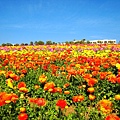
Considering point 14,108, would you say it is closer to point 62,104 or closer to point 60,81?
point 62,104

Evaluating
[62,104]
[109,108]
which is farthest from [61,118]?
[109,108]

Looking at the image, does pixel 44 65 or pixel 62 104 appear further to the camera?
pixel 44 65

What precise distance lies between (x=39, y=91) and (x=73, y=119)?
106 inches

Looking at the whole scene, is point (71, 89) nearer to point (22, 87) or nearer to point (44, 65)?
point (44, 65)

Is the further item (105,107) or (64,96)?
(64,96)

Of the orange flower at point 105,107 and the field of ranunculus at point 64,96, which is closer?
the orange flower at point 105,107

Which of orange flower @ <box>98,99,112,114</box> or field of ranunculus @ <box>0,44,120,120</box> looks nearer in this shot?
orange flower @ <box>98,99,112,114</box>

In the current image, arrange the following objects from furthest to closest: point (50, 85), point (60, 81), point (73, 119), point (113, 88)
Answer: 1. point (60, 81)
2. point (113, 88)
3. point (50, 85)
4. point (73, 119)

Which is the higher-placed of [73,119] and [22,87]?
[22,87]

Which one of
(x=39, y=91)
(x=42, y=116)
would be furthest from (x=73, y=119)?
(x=39, y=91)

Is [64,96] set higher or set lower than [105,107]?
lower

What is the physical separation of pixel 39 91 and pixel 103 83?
158 centimetres

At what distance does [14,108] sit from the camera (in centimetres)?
456

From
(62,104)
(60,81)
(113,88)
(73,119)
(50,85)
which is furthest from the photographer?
(60,81)
